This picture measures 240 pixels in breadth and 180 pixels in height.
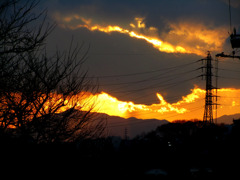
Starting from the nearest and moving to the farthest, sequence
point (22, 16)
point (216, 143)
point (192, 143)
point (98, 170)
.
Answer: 1. point (22, 16)
2. point (98, 170)
3. point (216, 143)
4. point (192, 143)

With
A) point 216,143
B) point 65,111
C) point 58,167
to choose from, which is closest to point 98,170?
point 58,167

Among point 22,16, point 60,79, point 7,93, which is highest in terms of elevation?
point 22,16

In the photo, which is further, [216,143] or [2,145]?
[216,143]

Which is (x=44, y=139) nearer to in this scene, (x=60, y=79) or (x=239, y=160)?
(x=60, y=79)

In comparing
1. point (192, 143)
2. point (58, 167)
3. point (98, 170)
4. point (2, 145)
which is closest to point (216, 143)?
point (192, 143)

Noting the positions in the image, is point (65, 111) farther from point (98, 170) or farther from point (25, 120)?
point (98, 170)

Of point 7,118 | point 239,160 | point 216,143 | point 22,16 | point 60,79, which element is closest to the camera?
point 7,118

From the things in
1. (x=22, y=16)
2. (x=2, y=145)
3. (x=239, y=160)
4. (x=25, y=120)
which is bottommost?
(x=239, y=160)

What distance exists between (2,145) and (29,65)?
313cm

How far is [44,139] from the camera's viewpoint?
10781 mm

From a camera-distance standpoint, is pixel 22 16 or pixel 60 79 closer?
pixel 22 16

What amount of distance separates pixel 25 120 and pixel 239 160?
33.6m

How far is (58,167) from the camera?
40.2 feet

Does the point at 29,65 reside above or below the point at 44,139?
above
